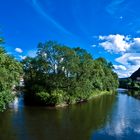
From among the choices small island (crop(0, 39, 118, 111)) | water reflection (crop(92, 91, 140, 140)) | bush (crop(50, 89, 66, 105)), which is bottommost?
water reflection (crop(92, 91, 140, 140))

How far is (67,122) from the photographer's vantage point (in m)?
38.4

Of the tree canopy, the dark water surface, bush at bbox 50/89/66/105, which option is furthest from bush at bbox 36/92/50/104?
the tree canopy

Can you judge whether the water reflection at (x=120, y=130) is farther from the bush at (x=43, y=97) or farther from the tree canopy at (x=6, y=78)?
the bush at (x=43, y=97)

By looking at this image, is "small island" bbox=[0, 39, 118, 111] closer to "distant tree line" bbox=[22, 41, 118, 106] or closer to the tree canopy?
"distant tree line" bbox=[22, 41, 118, 106]

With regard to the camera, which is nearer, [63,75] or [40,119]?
[40,119]

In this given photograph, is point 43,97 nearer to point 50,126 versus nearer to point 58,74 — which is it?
point 58,74

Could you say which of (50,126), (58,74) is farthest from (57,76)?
(50,126)

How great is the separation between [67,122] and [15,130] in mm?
8737

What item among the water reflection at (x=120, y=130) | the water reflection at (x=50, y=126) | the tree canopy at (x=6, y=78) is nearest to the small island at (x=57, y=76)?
A: the water reflection at (x=50, y=126)

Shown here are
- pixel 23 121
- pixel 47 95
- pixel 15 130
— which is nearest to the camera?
pixel 15 130

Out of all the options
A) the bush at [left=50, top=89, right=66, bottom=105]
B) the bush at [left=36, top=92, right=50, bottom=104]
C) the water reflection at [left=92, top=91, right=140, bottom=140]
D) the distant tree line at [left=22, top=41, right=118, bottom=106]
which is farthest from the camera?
the distant tree line at [left=22, top=41, right=118, bottom=106]

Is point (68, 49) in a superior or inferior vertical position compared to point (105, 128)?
superior

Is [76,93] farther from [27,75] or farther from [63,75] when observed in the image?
[27,75]

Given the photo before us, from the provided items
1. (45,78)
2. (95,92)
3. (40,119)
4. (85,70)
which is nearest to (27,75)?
(45,78)
